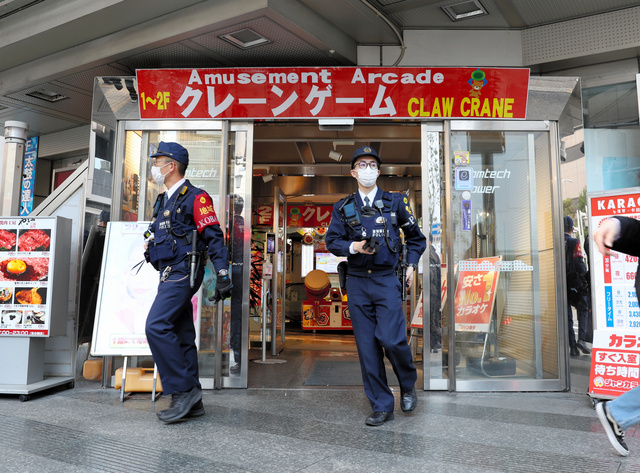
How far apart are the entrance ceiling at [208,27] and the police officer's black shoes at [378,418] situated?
3.08 meters

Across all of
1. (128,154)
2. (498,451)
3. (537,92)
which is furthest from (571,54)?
(128,154)

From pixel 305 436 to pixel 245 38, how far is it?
11.2ft

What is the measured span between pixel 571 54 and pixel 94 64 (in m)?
4.60

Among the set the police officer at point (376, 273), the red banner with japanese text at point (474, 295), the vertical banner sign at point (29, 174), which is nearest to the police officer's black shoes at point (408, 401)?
the police officer at point (376, 273)

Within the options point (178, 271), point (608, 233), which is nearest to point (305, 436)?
point (178, 271)

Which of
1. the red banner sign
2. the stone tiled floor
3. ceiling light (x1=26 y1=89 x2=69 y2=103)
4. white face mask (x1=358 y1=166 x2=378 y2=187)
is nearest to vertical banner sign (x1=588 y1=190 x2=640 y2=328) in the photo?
the stone tiled floor

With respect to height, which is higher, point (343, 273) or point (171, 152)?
point (171, 152)

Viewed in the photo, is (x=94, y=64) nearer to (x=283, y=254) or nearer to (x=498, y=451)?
(x=283, y=254)

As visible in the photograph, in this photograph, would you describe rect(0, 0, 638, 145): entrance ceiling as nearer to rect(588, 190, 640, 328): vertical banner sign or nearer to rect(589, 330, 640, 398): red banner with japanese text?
rect(588, 190, 640, 328): vertical banner sign

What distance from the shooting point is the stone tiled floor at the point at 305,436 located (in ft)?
8.30

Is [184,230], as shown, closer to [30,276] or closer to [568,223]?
[30,276]

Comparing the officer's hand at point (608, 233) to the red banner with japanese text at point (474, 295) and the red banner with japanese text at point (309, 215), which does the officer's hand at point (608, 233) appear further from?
the red banner with japanese text at point (309, 215)

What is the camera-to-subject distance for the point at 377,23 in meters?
4.78

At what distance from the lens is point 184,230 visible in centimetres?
354
